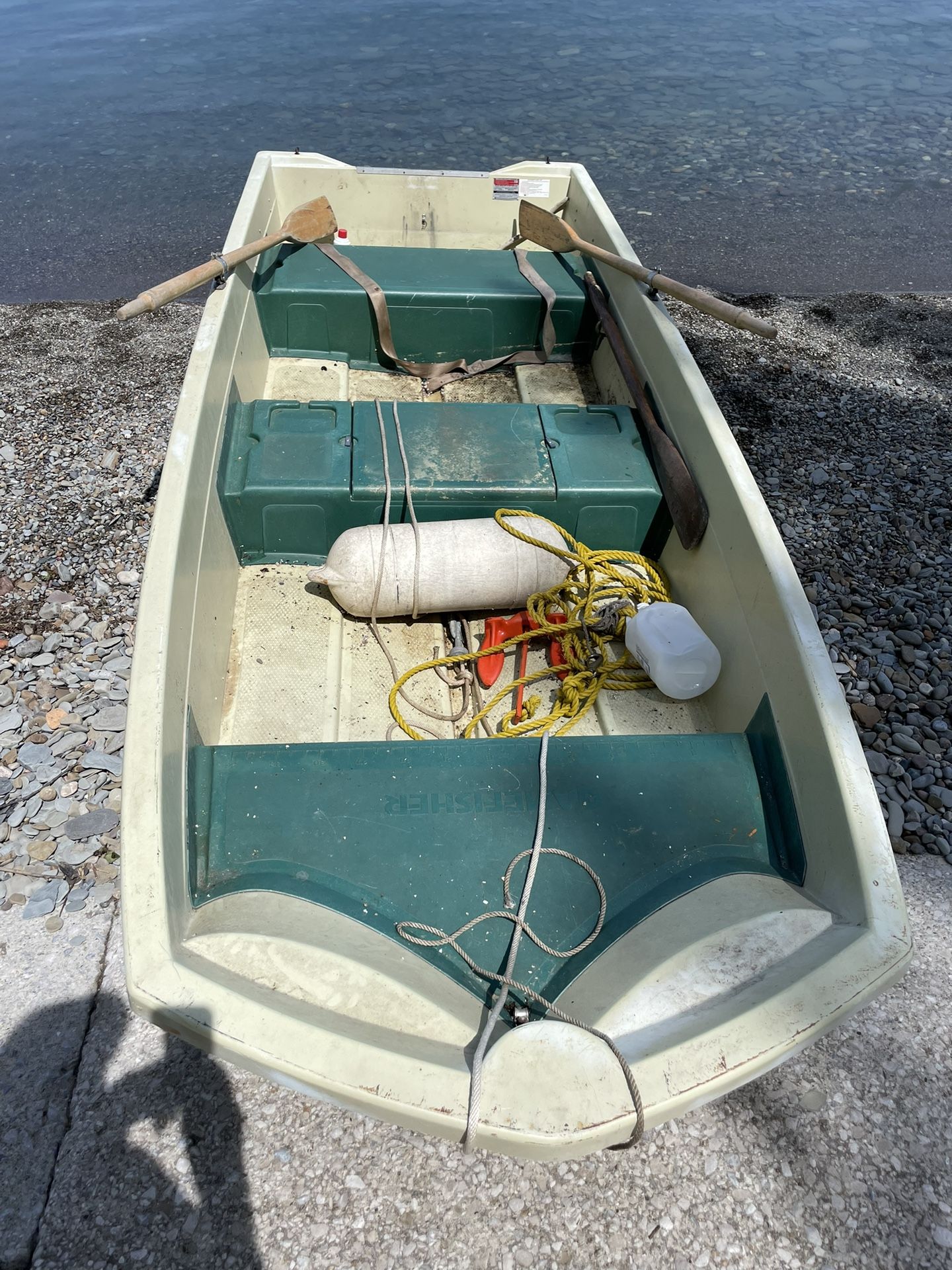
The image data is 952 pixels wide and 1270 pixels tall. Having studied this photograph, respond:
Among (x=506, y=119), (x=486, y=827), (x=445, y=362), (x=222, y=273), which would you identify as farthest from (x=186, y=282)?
(x=506, y=119)

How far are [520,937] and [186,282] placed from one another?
2348mm

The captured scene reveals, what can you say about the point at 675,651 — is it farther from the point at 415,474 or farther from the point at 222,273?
the point at 222,273

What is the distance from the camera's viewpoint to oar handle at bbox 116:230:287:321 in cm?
236

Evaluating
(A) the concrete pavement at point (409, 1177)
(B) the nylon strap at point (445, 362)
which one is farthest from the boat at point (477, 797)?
(A) the concrete pavement at point (409, 1177)

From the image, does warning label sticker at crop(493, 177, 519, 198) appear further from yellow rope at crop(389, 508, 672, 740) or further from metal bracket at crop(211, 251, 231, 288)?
yellow rope at crop(389, 508, 672, 740)

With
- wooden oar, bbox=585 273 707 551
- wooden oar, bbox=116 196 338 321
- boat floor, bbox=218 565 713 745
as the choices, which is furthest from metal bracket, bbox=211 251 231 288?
wooden oar, bbox=585 273 707 551

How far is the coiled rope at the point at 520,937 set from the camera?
1209mm

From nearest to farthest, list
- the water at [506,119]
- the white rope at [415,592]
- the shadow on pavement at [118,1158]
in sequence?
the shadow on pavement at [118,1158]
the white rope at [415,592]
the water at [506,119]

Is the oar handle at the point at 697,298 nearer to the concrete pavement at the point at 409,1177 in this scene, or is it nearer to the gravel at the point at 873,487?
the gravel at the point at 873,487

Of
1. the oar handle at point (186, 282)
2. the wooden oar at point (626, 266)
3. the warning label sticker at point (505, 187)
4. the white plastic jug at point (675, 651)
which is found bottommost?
the white plastic jug at point (675, 651)

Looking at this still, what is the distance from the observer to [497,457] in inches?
102

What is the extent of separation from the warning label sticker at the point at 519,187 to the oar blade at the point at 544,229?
0.18 meters

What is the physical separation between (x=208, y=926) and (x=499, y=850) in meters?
0.62

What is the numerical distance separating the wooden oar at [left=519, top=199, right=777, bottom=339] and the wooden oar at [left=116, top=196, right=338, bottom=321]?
0.99 meters
